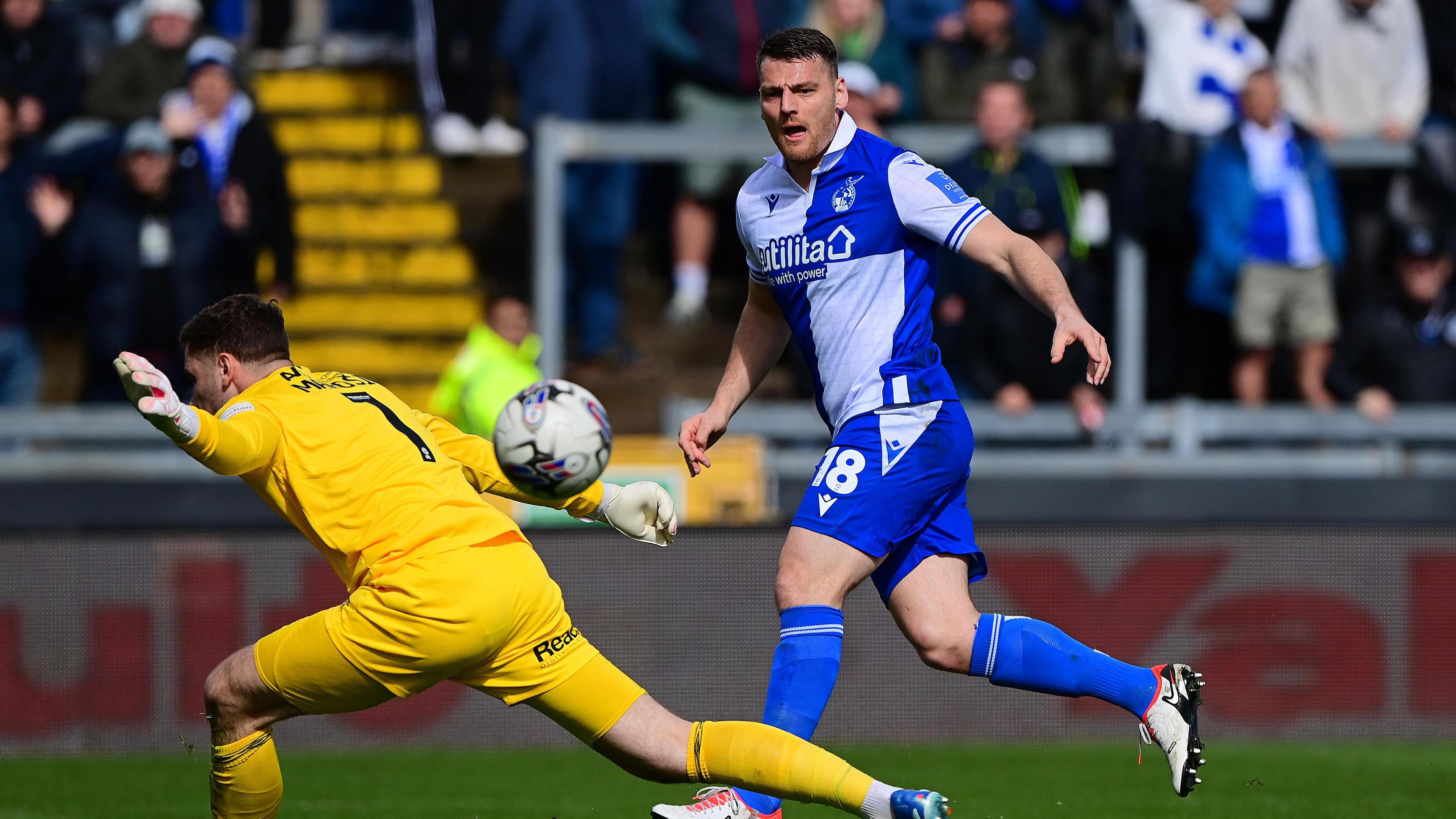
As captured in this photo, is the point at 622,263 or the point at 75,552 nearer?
the point at 75,552

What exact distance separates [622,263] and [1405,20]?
4.90 meters

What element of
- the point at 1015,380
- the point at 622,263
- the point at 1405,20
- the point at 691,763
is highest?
the point at 1405,20

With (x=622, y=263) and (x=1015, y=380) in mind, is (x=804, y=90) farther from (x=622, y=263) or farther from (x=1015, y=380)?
(x=622, y=263)

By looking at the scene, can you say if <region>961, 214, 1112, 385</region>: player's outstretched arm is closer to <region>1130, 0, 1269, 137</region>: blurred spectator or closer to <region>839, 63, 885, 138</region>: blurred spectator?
<region>839, 63, 885, 138</region>: blurred spectator

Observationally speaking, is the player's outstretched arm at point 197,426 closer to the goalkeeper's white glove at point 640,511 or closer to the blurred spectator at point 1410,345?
the goalkeeper's white glove at point 640,511

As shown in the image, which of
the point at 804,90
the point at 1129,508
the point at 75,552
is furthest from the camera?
the point at 1129,508

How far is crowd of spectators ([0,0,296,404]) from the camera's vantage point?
1008 cm

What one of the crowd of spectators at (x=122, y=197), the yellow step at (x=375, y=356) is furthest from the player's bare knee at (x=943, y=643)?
the yellow step at (x=375, y=356)

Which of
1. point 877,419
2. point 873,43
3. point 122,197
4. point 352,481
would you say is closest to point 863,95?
point 873,43

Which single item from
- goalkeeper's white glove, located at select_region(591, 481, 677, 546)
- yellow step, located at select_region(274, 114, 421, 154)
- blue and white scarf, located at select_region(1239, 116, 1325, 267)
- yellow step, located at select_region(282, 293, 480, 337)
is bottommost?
goalkeeper's white glove, located at select_region(591, 481, 677, 546)

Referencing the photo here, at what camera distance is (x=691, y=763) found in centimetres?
466

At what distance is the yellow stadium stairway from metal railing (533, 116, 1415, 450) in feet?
4.70

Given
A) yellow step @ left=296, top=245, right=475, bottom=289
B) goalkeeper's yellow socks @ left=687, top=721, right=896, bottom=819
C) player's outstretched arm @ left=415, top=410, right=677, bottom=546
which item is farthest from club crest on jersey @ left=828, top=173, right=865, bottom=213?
yellow step @ left=296, top=245, right=475, bottom=289

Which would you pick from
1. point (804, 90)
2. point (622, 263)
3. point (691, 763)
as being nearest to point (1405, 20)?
point (622, 263)
